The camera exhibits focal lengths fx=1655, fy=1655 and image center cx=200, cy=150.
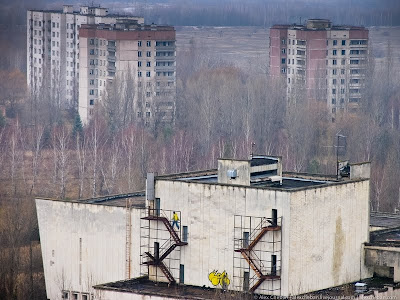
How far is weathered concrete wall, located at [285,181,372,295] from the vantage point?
84.0 ft

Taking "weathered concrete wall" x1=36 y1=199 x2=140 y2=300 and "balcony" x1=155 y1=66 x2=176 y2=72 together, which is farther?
"balcony" x1=155 y1=66 x2=176 y2=72

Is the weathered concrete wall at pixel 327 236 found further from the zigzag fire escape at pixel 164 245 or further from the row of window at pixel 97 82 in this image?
the row of window at pixel 97 82

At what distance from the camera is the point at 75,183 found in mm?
44094

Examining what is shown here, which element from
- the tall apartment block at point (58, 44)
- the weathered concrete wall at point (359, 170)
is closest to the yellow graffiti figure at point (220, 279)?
the weathered concrete wall at point (359, 170)

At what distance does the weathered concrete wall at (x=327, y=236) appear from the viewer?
25.6m

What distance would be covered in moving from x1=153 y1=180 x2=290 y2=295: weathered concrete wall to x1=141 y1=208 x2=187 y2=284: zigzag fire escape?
0.17 m

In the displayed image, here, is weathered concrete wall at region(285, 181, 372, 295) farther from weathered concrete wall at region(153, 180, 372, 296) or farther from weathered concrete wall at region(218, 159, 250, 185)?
weathered concrete wall at region(218, 159, 250, 185)

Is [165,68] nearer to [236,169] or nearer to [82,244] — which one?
[82,244]

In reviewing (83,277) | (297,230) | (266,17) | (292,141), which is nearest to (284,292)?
(297,230)

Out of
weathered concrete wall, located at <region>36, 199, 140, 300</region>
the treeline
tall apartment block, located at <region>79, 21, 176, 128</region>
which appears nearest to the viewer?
weathered concrete wall, located at <region>36, 199, 140, 300</region>

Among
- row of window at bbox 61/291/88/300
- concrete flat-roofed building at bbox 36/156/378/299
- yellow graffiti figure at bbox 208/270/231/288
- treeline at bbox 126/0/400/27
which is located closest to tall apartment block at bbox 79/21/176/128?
treeline at bbox 126/0/400/27

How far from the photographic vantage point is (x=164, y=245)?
2675 cm

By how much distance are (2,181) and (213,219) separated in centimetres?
1769

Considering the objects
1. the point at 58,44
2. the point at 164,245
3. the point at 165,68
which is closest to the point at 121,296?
the point at 164,245
